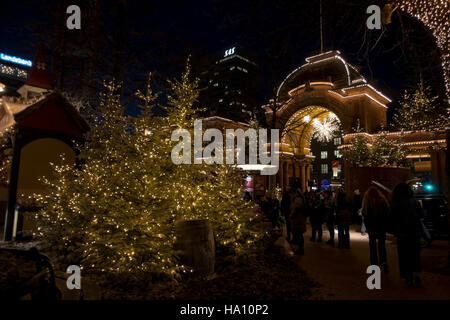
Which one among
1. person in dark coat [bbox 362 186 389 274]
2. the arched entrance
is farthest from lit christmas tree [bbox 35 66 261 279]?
the arched entrance

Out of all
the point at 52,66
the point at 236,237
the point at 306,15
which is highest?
the point at 52,66

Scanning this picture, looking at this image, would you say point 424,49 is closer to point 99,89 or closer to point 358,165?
point 358,165

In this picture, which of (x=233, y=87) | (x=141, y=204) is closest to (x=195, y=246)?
(x=141, y=204)

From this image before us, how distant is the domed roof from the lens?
24.4m

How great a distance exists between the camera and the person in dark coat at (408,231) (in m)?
5.52

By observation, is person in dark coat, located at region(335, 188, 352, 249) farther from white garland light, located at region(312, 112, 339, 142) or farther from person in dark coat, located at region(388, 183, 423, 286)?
white garland light, located at region(312, 112, 339, 142)

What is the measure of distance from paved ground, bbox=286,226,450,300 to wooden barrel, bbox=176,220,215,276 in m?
2.16

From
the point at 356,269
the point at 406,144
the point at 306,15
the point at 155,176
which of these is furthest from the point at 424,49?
the point at 406,144

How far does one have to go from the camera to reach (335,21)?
7129 millimetres

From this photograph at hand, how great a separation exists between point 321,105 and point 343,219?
1728 cm

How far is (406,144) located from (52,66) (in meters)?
24.4

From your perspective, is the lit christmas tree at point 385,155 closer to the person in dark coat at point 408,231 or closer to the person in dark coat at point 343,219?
the person in dark coat at point 343,219

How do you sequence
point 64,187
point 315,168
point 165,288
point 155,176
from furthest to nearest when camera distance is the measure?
point 315,168, point 64,187, point 155,176, point 165,288
